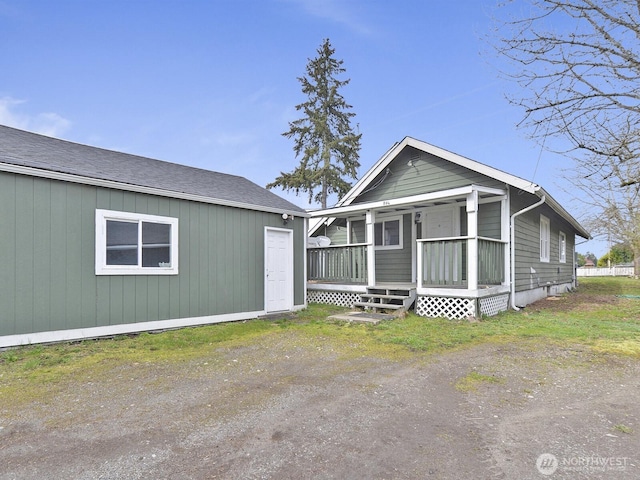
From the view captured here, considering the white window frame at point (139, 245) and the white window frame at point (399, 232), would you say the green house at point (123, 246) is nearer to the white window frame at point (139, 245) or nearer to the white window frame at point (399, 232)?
the white window frame at point (139, 245)

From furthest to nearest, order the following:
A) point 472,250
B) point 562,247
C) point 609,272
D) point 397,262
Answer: point 609,272 < point 562,247 < point 397,262 < point 472,250

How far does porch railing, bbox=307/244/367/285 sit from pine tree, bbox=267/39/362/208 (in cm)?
1336

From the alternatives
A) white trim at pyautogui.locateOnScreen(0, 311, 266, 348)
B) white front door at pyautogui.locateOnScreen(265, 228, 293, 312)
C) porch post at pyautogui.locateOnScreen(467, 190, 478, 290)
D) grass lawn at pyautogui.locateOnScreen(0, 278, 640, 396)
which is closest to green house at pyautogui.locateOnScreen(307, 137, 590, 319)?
porch post at pyautogui.locateOnScreen(467, 190, 478, 290)

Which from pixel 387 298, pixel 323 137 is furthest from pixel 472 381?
pixel 323 137

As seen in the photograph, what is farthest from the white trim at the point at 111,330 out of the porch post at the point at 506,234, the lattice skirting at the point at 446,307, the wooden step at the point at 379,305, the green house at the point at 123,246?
the porch post at the point at 506,234

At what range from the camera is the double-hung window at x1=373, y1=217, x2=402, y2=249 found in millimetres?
11570

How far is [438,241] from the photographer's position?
28.6 ft

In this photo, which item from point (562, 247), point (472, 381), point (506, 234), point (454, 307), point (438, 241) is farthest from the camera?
point (562, 247)

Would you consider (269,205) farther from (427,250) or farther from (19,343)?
(19,343)

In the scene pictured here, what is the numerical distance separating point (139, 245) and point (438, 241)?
256 inches

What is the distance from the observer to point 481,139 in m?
12.2

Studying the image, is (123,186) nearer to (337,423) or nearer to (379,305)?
(337,423)

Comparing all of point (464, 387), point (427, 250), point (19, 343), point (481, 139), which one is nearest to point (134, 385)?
point (19, 343)

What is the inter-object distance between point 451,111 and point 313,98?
14.5 metres
